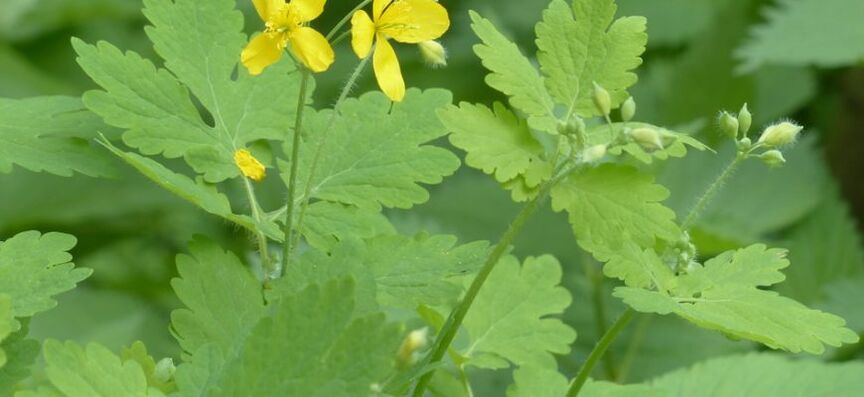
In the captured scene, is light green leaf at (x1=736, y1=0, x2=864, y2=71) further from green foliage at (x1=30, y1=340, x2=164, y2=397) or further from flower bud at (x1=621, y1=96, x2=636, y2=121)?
green foliage at (x1=30, y1=340, x2=164, y2=397)

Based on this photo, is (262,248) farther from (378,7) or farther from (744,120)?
(744,120)

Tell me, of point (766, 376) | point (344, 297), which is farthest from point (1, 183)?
point (344, 297)

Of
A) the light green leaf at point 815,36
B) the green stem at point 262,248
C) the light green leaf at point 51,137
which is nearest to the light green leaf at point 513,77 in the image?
the green stem at point 262,248

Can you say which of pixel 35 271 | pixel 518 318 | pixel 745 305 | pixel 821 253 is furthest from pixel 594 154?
pixel 821 253

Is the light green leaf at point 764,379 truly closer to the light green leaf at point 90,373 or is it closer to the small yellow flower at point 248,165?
the small yellow flower at point 248,165

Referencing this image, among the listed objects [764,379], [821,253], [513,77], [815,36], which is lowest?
[821,253]
